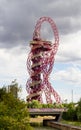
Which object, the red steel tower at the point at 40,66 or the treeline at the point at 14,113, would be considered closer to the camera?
the treeline at the point at 14,113

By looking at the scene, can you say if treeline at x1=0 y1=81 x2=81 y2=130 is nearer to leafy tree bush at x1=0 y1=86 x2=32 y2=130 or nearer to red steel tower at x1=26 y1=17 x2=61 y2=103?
leafy tree bush at x1=0 y1=86 x2=32 y2=130

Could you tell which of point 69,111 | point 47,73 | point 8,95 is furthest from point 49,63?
point 8,95

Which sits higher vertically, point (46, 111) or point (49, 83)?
point (49, 83)

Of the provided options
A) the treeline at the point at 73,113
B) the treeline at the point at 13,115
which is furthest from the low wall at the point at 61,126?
the treeline at the point at 13,115

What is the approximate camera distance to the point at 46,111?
106 m

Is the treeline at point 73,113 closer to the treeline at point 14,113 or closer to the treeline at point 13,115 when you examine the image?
the treeline at point 14,113

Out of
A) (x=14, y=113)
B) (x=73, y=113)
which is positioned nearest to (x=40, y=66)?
(x=73, y=113)

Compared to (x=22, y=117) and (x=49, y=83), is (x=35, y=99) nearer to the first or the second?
(x=49, y=83)

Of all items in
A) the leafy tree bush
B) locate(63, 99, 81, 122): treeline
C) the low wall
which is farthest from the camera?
locate(63, 99, 81, 122): treeline

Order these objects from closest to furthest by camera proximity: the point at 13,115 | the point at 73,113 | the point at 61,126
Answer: the point at 13,115
the point at 61,126
the point at 73,113

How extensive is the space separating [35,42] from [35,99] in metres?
16.7

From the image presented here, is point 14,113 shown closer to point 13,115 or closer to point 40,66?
point 13,115

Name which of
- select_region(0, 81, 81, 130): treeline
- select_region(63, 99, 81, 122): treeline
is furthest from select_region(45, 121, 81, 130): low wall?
select_region(0, 81, 81, 130): treeline

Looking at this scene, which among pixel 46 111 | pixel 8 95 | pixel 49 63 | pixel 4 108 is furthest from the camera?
pixel 49 63
